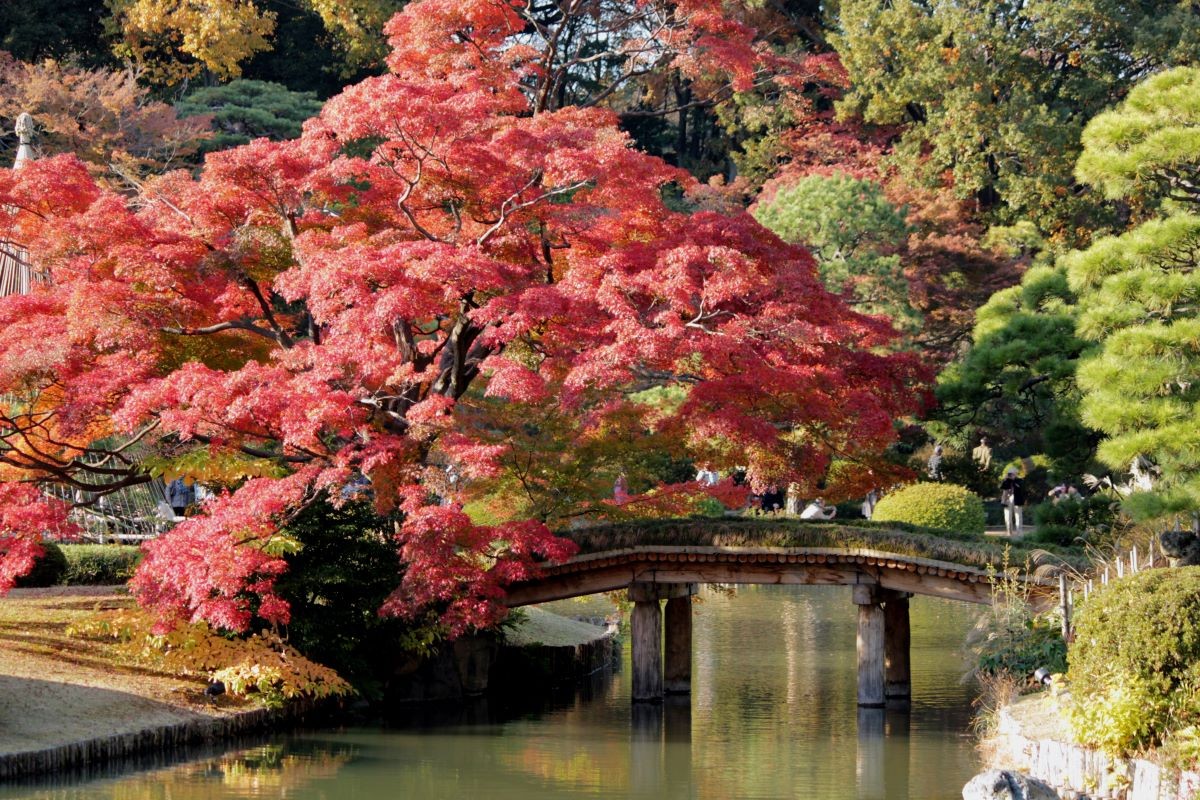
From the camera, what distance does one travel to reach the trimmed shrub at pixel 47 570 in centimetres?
1864

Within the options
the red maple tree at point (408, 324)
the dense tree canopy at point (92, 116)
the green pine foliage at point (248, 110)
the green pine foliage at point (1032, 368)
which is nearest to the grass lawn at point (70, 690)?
the red maple tree at point (408, 324)

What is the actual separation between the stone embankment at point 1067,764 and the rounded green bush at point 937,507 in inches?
475

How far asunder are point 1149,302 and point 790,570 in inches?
185

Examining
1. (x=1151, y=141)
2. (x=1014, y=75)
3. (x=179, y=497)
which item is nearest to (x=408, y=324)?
(x=1151, y=141)

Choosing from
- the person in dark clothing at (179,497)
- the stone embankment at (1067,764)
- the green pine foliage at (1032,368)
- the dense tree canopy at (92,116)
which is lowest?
the stone embankment at (1067,764)

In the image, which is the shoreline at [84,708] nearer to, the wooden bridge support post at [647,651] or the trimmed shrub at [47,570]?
the trimmed shrub at [47,570]

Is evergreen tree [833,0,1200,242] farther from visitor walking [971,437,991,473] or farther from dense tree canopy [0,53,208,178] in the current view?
dense tree canopy [0,53,208,178]

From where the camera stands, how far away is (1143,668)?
10.9 metres

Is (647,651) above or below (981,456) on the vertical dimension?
below

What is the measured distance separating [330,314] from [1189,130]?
27.8 feet

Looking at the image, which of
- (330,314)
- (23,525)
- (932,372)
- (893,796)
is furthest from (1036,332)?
(23,525)

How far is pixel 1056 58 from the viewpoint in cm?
3350

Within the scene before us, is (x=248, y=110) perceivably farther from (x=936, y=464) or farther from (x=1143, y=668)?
(x=1143, y=668)

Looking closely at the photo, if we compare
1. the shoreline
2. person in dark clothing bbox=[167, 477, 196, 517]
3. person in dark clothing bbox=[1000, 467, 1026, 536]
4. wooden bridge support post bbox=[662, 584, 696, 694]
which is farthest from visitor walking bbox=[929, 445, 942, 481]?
the shoreline
